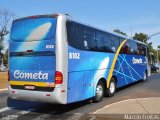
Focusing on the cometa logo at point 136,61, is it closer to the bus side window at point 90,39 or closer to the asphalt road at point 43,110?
the asphalt road at point 43,110

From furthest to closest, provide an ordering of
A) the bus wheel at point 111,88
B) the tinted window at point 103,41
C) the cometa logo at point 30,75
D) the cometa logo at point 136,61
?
the cometa logo at point 136,61, the bus wheel at point 111,88, the tinted window at point 103,41, the cometa logo at point 30,75

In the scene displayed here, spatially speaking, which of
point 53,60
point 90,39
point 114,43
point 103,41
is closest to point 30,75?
point 53,60

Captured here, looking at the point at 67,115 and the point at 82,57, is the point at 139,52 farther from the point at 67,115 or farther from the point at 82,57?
the point at 67,115

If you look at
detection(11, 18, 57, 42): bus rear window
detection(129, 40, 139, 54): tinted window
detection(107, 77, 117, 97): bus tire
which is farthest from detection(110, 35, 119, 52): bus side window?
detection(11, 18, 57, 42): bus rear window

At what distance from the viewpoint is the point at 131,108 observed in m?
11.2

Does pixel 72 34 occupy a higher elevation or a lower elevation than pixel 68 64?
higher

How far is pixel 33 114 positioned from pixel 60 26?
312 centimetres

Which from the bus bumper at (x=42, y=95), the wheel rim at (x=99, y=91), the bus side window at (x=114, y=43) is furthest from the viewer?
the bus side window at (x=114, y=43)

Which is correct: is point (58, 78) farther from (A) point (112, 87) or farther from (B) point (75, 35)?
(A) point (112, 87)

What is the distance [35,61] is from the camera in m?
11.1

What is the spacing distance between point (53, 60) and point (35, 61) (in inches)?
29.7

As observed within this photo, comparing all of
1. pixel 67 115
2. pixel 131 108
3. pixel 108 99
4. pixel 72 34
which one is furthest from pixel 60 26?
pixel 108 99

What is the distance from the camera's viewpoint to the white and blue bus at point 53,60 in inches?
421

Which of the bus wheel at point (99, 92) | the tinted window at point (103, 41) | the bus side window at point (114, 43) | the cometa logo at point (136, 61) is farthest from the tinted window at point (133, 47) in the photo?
the bus wheel at point (99, 92)
